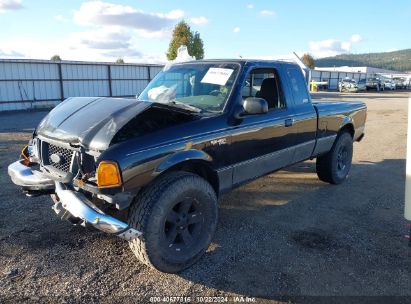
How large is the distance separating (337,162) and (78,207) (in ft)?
14.6

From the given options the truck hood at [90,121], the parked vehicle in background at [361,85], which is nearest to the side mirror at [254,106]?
the truck hood at [90,121]

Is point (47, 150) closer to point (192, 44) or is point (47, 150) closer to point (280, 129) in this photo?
point (280, 129)

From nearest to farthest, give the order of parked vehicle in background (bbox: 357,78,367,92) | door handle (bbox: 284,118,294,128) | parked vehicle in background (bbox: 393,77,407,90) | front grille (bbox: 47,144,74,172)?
front grille (bbox: 47,144,74,172) < door handle (bbox: 284,118,294,128) < parked vehicle in background (bbox: 357,78,367,92) < parked vehicle in background (bbox: 393,77,407,90)

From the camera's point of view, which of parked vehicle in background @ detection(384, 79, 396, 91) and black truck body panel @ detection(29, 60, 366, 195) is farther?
parked vehicle in background @ detection(384, 79, 396, 91)

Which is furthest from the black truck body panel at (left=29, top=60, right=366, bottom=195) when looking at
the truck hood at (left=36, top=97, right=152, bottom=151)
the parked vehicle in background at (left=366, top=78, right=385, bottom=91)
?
the parked vehicle in background at (left=366, top=78, right=385, bottom=91)

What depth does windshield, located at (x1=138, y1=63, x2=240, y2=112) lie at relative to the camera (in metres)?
3.87

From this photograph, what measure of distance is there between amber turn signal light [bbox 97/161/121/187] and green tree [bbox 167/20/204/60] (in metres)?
42.6

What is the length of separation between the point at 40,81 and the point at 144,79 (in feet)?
25.2

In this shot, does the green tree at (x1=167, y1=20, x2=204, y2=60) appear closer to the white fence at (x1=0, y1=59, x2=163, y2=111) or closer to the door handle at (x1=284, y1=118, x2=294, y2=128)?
the white fence at (x1=0, y1=59, x2=163, y2=111)

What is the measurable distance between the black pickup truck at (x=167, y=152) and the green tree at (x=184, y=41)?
4089cm

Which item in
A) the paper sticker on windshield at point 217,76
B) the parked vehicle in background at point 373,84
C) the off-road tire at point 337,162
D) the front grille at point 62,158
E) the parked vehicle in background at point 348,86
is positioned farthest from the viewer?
the parked vehicle in background at point 373,84

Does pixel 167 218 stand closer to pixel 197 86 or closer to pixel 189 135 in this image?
pixel 189 135

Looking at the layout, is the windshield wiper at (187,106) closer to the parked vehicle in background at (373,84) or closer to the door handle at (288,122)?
the door handle at (288,122)

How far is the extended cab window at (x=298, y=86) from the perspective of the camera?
4.78 metres
